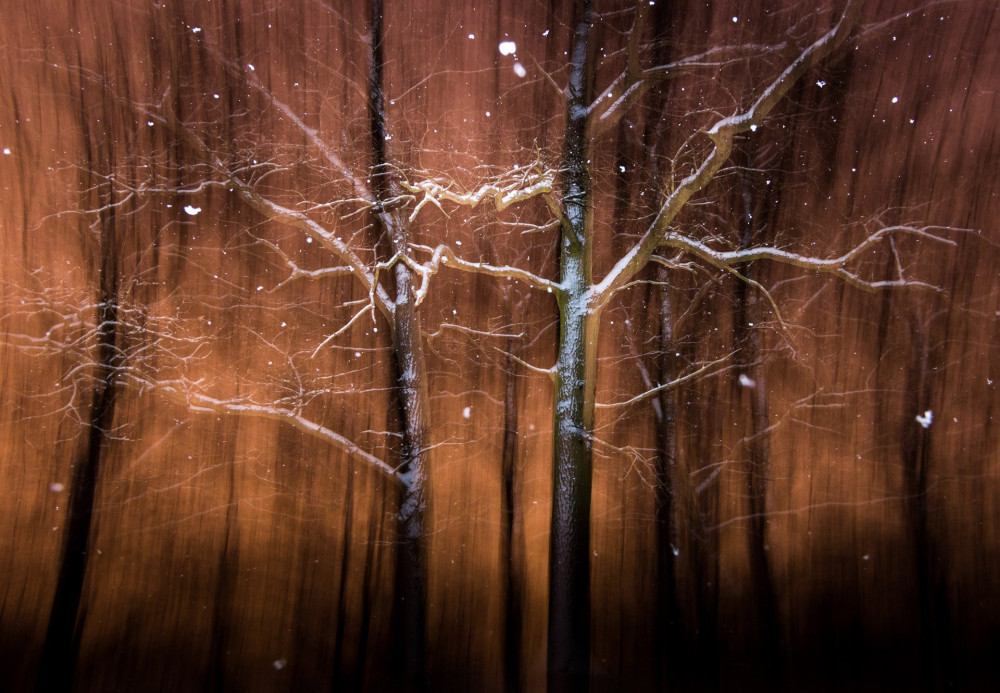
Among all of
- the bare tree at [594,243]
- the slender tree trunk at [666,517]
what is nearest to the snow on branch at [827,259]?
the bare tree at [594,243]

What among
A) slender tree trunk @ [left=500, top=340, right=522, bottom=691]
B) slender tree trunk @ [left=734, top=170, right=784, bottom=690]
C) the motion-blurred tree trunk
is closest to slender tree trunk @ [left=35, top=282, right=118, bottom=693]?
the motion-blurred tree trunk

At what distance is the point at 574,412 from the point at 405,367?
495mm

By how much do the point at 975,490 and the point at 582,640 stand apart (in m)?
1.30

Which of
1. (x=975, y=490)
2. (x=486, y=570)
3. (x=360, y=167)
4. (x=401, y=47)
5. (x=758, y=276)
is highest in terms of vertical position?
(x=401, y=47)

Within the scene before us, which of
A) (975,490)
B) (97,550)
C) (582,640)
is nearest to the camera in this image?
(97,550)

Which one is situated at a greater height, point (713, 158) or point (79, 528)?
point (713, 158)

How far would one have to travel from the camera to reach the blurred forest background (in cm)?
179

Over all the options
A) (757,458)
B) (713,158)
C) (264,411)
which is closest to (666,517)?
(757,458)

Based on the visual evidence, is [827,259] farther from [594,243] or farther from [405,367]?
[405,367]

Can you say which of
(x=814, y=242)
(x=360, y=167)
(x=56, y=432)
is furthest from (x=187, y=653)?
(x=814, y=242)

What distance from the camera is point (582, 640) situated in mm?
1888

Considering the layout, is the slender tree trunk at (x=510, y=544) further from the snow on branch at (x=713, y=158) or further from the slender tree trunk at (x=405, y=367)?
the snow on branch at (x=713, y=158)

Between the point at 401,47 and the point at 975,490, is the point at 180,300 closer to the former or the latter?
the point at 401,47

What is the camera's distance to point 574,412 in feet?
6.25
